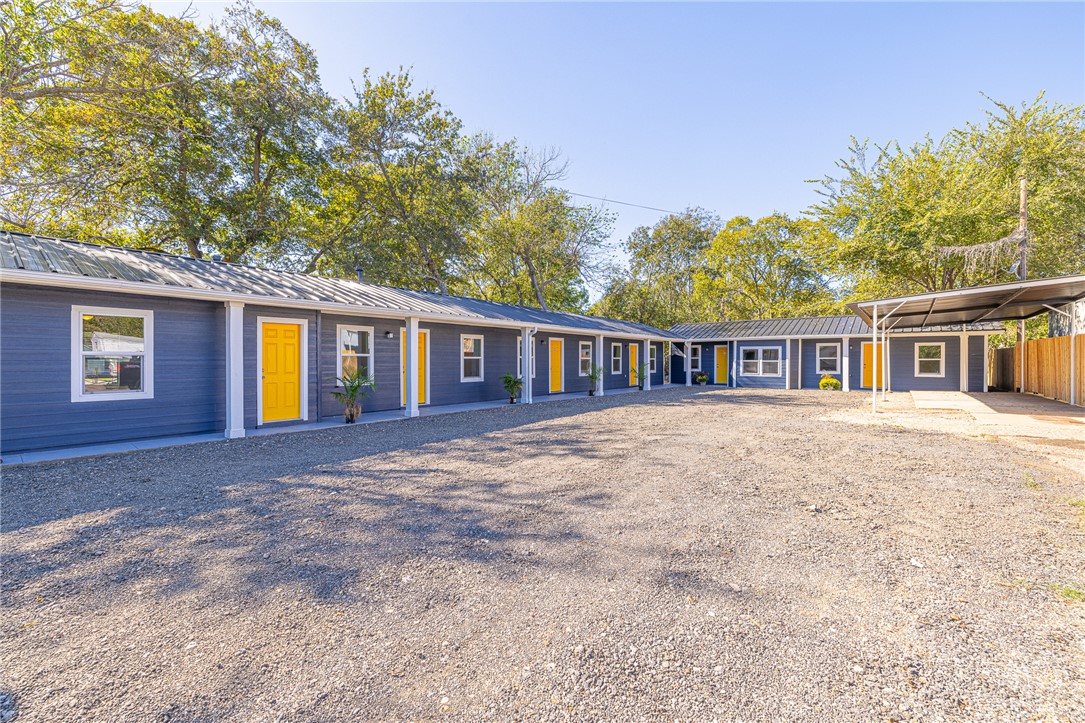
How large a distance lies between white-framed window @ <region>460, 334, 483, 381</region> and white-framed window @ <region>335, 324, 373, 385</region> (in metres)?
2.65

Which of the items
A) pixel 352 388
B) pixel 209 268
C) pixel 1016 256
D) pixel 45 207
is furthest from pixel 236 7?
Result: pixel 1016 256

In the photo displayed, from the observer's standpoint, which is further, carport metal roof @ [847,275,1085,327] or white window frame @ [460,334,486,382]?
white window frame @ [460,334,486,382]

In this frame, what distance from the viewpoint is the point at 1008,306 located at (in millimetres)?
11812

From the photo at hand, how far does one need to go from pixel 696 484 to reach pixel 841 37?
13.6m

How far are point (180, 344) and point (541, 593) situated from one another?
727 cm

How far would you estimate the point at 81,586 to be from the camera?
2.61 meters

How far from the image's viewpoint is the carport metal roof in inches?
350

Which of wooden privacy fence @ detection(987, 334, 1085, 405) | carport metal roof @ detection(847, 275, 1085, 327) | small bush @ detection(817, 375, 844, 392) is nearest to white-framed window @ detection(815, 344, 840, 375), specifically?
small bush @ detection(817, 375, 844, 392)

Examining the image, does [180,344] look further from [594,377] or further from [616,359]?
[616,359]

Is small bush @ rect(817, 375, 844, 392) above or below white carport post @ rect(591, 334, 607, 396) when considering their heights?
below

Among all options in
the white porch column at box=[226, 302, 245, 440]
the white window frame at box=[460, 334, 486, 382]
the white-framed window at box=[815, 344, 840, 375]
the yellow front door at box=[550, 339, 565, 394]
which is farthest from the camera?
the white-framed window at box=[815, 344, 840, 375]

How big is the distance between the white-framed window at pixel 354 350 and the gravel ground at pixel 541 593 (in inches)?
170

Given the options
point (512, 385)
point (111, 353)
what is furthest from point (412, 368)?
point (111, 353)

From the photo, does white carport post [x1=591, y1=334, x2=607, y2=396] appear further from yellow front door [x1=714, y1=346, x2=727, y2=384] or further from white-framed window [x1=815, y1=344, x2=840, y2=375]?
white-framed window [x1=815, y1=344, x2=840, y2=375]
